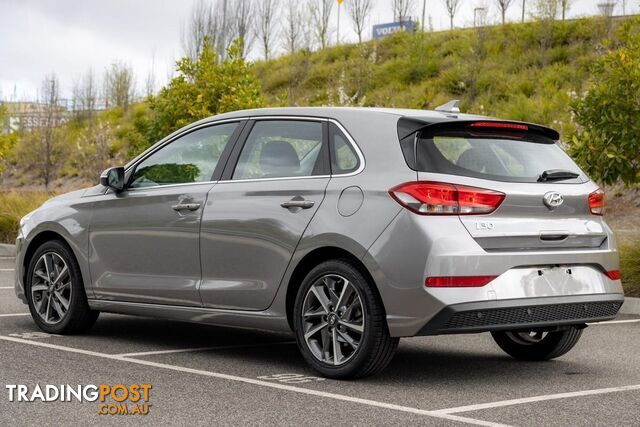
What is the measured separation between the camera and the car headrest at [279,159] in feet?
23.6

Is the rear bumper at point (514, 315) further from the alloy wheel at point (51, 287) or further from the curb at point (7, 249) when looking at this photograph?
the curb at point (7, 249)

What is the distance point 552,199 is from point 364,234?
1.19 m

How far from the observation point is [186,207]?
7.63m

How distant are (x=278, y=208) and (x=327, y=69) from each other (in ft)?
99.5

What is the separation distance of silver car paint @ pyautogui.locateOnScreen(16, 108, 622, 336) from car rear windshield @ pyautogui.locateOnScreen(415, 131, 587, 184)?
113mm

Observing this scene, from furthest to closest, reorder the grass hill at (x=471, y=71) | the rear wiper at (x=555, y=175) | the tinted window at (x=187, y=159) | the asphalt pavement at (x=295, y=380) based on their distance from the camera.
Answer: the grass hill at (x=471, y=71)
the tinted window at (x=187, y=159)
the rear wiper at (x=555, y=175)
the asphalt pavement at (x=295, y=380)

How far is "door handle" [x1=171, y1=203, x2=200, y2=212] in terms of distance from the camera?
7.58 m

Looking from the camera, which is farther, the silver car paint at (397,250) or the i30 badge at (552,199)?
the i30 badge at (552,199)

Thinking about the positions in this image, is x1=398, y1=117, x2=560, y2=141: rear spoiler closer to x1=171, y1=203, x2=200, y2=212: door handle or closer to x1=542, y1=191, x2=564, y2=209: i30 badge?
x1=542, y1=191, x2=564, y2=209: i30 badge

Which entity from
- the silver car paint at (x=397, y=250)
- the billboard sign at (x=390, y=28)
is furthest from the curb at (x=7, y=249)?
the billboard sign at (x=390, y=28)

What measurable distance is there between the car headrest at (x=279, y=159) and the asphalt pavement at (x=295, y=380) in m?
1.31

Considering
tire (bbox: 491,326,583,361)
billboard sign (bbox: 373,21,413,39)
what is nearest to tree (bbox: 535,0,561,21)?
billboard sign (bbox: 373,21,413,39)

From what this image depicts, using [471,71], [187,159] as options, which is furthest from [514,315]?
[471,71]

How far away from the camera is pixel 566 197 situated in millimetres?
6719
